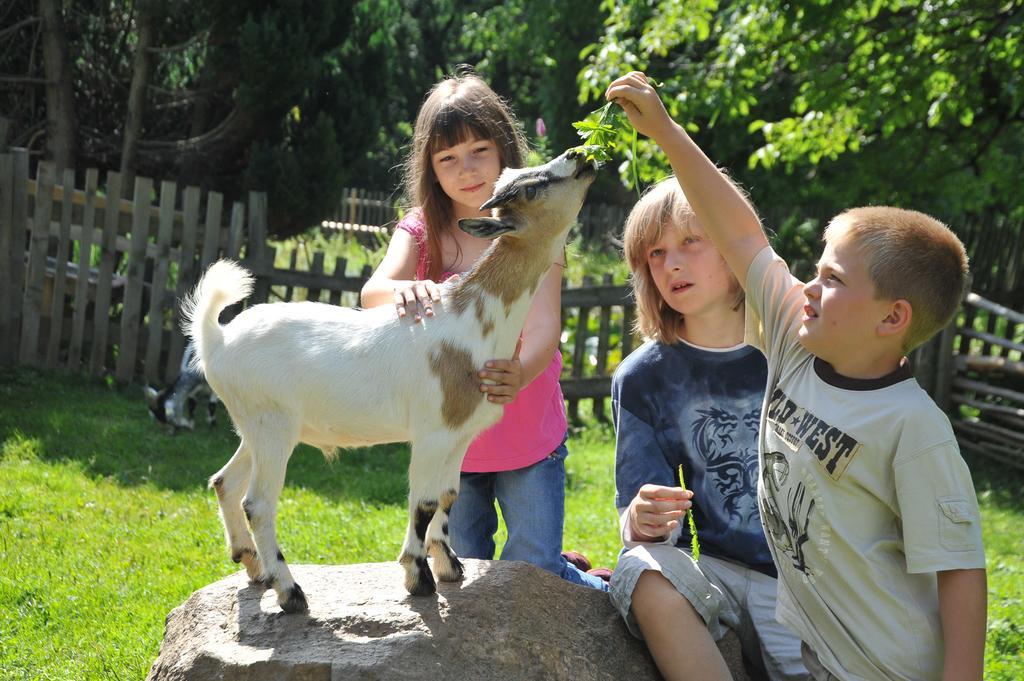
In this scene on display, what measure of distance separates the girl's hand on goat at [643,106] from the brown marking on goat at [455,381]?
0.83 metres

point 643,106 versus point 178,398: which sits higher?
point 643,106

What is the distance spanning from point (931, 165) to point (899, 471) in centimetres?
1026

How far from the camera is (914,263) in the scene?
2.48 meters

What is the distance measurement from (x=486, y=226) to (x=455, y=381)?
1.52ft

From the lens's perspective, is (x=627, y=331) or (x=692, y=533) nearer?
(x=692, y=533)

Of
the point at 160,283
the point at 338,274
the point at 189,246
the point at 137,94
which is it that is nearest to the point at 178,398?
the point at 160,283

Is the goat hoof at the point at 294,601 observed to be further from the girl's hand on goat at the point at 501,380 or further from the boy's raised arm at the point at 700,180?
the boy's raised arm at the point at 700,180

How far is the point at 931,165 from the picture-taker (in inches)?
457

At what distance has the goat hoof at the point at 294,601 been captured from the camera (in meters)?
2.92

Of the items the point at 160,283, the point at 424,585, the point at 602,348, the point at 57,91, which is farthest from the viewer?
the point at 57,91

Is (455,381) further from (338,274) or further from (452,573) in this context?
(338,274)

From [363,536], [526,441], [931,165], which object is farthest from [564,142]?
[526,441]

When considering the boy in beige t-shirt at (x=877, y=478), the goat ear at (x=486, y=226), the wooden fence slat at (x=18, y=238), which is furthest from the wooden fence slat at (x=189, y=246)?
the boy in beige t-shirt at (x=877, y=478)

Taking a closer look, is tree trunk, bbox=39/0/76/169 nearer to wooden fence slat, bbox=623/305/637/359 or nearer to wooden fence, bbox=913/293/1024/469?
wooden fence slat, bbox=623/305/637/359
